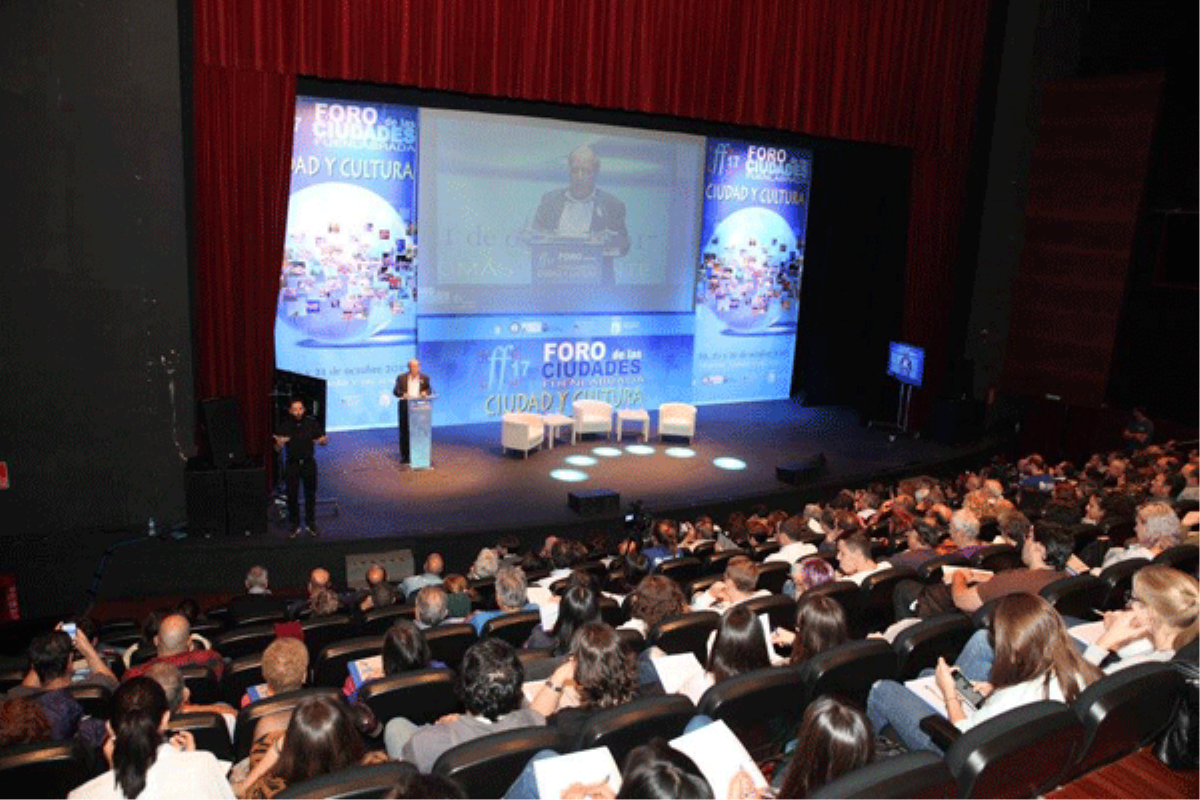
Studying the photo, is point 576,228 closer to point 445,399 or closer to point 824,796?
point 445,399

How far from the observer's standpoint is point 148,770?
3.00 meters

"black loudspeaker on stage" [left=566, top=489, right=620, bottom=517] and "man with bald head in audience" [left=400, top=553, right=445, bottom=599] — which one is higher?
"man with bald head in audience" [left=400, top=553, right=445, bottom=599]

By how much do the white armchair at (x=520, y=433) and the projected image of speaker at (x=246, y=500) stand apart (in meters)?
3.25

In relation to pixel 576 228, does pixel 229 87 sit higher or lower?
higher

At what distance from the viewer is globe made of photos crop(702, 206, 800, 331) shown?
13711 millimetres

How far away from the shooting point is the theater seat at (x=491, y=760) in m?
2.85

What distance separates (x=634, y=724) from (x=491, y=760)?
49 centimetres

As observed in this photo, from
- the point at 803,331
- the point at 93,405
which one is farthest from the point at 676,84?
the point at 93,405

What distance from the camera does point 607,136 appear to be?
12.1 m

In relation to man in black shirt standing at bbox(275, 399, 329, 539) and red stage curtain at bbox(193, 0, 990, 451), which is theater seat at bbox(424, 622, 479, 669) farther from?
red stage curtain at bbox(193, 0, 990, 451)

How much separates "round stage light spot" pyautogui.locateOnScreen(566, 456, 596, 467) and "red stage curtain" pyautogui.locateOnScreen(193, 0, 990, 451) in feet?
11.0

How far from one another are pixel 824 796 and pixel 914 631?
65.3 inches

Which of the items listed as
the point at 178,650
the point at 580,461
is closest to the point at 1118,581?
the point at 178,650

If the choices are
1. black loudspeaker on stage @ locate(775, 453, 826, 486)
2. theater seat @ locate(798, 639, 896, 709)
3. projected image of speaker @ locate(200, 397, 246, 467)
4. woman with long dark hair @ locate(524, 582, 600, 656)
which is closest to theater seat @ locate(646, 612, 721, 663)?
woman with long dark hair @ locate(524, 582, 600, 656)
